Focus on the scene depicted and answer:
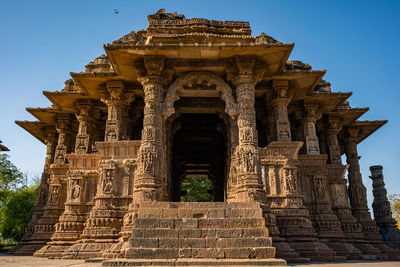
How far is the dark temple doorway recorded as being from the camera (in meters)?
16.1

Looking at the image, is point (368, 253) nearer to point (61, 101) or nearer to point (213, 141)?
point (213, 141)

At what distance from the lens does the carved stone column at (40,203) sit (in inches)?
459

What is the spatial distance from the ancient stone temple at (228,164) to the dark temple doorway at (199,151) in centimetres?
286

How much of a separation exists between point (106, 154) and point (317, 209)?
7289mm

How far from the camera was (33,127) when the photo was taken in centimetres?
1559

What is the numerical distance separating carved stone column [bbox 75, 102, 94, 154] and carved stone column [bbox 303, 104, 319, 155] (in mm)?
8394

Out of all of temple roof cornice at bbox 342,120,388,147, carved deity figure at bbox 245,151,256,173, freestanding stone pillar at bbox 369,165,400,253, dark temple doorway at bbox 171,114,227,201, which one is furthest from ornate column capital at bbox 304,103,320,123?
freestanding stone pillar at bbox 369,165,400,253

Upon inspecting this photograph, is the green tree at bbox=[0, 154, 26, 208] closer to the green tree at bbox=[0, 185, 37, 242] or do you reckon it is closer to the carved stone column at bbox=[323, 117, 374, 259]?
the green tree at bbox=[0, 185, 37, 242]

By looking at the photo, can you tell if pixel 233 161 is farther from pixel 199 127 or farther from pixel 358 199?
pixel 358 199

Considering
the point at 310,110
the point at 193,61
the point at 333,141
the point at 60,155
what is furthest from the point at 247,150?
the point at 60,155

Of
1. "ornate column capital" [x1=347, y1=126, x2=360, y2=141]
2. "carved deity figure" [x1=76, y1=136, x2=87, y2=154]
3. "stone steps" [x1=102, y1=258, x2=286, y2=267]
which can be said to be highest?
"ornate column capital" [x1=347, y1=126, x2=360, y2=141]

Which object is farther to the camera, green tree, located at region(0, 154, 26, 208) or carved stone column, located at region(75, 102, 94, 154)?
green tree, located at region(0, 154, 26, 208)

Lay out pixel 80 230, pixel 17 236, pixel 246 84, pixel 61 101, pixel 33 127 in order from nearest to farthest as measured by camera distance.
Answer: pixel 246 84 < pixel 80 230 < pixel 61 101 < pixel 33 127 < pixel 17 236

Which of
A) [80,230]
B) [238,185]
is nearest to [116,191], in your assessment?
[80,230]
